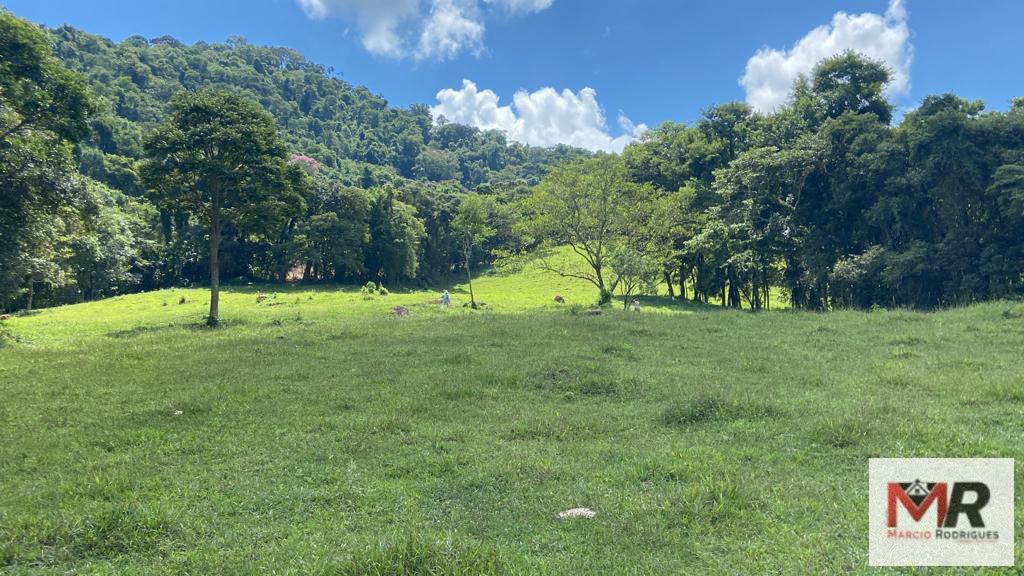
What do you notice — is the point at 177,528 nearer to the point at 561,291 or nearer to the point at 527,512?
the point at 527,512

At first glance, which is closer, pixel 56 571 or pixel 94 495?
pixel 56 571

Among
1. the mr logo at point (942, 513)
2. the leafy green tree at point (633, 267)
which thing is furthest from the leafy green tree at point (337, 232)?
the mr logo at point (942, 513)

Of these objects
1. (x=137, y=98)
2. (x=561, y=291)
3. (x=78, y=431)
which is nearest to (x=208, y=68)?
(x=137, y=98)

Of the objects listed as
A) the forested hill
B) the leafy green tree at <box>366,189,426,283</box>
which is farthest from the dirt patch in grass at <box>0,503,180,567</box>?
the forested hill

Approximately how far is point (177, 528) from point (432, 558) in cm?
325

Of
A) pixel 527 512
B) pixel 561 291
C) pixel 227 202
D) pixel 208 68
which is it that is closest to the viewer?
pixel 527 512

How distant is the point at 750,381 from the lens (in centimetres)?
1279

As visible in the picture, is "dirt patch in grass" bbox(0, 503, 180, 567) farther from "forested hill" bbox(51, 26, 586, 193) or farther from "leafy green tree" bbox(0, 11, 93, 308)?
"forested hill" bbox(51, 26, 586, 193)

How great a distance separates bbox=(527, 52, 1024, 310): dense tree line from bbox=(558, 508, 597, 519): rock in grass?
29.1 m

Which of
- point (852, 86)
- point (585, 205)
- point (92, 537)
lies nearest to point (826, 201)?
point (852, 86)

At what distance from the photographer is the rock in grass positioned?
609 cm

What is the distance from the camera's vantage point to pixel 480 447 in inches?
340

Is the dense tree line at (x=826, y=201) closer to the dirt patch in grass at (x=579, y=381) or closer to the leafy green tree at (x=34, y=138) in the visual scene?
the dirt patch in grass at (x=579, y=381)

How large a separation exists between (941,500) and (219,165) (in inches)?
1070
